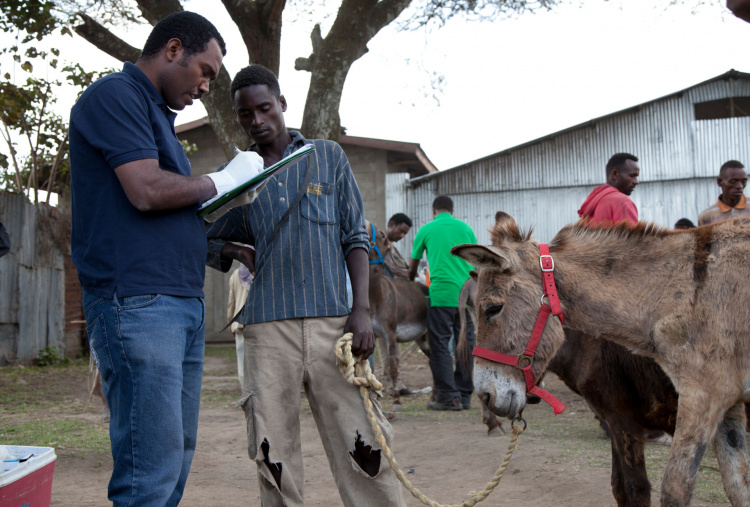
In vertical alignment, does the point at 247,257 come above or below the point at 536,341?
above

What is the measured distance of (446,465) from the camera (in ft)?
18.4

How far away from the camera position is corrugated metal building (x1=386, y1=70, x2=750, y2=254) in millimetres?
16250

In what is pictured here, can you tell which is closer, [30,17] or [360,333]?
[360,333]

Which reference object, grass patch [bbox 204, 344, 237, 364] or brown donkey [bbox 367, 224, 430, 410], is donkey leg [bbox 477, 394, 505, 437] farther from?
grass patch [bbox 204, 344, 237, 364]

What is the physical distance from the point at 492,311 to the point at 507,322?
0.10 m

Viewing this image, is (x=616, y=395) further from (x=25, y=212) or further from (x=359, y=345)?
(x=25, y=212)

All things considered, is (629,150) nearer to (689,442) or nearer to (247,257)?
(689,442)

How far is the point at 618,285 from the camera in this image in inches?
125

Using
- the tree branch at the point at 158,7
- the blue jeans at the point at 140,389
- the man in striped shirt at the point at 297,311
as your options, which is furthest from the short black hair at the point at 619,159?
the tree branch at the point at 158,7

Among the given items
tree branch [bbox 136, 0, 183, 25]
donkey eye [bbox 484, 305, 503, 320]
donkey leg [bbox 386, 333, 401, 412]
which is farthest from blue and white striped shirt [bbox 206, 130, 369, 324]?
tree branch [bbox 136, 0, 183, 25]

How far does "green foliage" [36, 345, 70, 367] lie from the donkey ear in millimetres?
11124

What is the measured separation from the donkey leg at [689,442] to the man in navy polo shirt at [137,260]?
6.78 ft

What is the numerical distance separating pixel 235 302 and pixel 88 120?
7.50 m

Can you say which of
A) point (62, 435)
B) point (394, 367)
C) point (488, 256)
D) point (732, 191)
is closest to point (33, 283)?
point (62, 435)
